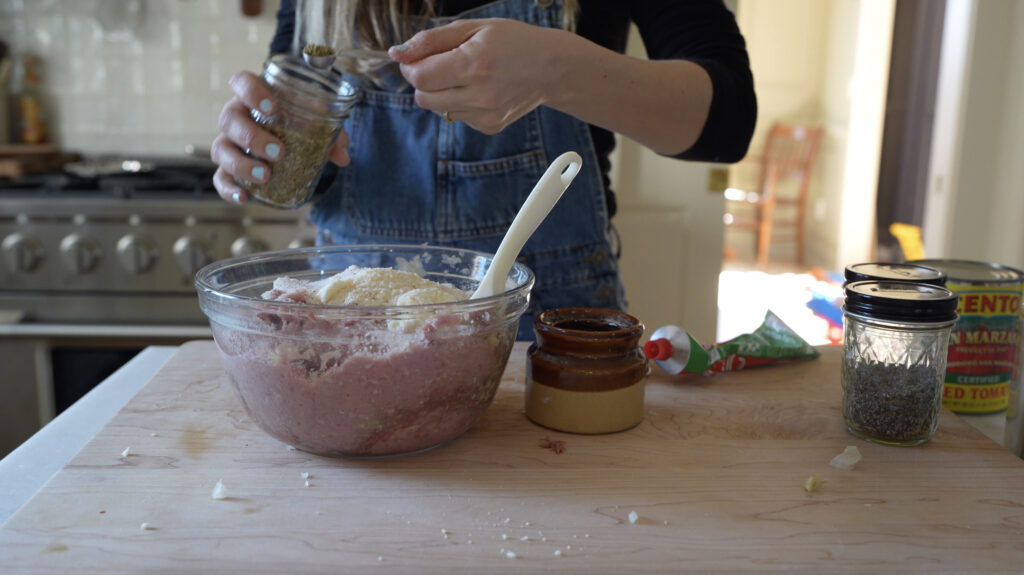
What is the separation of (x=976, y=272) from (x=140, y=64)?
2201 mm

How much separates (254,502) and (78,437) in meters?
0.34

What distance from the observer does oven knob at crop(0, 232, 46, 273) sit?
1.81m

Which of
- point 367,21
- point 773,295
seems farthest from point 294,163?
point 773,295

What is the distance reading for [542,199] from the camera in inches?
27.2

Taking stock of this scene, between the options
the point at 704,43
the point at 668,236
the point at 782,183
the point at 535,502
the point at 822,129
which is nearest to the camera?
→ the point at 535,502

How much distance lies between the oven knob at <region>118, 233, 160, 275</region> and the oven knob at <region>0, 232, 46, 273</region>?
18 cm

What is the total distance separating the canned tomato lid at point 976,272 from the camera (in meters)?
0.81

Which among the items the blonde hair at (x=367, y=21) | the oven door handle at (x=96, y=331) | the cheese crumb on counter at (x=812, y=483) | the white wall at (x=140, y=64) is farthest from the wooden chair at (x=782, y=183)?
the cheese crumb on counter at (x=812, y=483)

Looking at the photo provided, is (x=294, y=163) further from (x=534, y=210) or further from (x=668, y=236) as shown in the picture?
(x=668, y=236)

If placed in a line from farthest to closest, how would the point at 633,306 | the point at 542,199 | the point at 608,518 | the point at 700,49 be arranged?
the point at 633,306 → the point at 700,49 → the point at 542,199 → the point at 608,518

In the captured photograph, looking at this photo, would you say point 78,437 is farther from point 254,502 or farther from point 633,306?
point 633,306

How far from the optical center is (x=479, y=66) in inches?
30.0

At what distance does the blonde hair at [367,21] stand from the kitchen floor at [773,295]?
2326 millimetres

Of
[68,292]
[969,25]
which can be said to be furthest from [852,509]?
[969,25]
